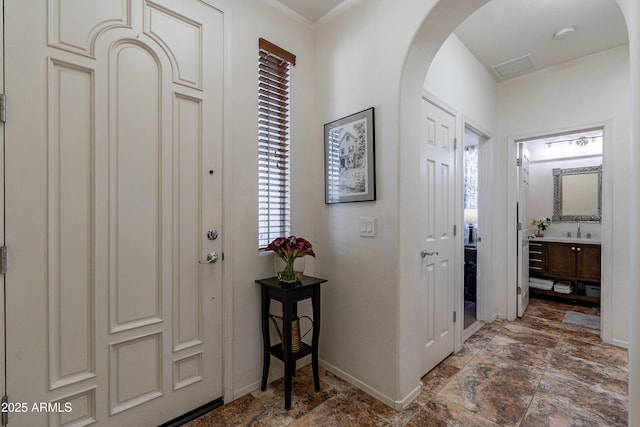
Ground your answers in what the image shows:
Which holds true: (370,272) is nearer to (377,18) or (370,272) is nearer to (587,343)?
(377,18)

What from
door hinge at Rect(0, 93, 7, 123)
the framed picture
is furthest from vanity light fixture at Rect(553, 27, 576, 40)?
door hinge at Rect(0, 93, 7, 123)

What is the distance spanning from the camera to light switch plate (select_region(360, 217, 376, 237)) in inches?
74.5

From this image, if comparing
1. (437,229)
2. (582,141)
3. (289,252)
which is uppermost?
(582,141)

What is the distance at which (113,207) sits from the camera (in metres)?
1.43

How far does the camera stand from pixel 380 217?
6.10 feet

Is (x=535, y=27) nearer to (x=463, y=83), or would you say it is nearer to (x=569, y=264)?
(x=463, y=83)

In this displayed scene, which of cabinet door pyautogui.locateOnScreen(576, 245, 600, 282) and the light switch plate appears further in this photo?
cabinet door pyautogui.locateOnScreen(576, 245, 600, 282)

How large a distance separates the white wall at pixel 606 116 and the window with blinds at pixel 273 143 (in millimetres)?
2737

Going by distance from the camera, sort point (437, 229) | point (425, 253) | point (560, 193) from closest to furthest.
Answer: point (425, 253), point (437, 229), point (560, 193)

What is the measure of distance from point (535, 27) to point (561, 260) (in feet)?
10.0

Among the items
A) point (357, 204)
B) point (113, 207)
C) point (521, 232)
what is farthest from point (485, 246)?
point (113, 207)

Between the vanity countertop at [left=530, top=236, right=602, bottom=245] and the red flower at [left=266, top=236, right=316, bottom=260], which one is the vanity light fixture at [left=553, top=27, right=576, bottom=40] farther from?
the red flower at [left=266, top=236, right=316, bottom=260]

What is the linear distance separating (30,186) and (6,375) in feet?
2.56

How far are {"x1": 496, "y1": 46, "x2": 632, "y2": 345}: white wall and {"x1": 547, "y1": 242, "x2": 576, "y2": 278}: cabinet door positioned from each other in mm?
1237
